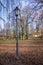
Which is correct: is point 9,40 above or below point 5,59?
above

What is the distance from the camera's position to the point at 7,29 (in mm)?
2674

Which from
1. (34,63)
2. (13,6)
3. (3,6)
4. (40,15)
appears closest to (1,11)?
(3,6)

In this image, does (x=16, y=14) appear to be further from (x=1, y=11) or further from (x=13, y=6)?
(x=1, y=11)

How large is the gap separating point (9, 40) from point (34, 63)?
2.68 feet

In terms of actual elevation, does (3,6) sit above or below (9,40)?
above

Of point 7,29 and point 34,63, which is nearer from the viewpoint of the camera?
point 34,63

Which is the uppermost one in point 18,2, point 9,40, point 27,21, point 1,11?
point 18,2

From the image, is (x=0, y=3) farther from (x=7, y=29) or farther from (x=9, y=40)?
(x=9, y=40)

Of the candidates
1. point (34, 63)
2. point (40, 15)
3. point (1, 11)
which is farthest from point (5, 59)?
point (40, 15)

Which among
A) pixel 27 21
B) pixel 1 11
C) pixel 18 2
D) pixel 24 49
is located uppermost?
pixel 18 2

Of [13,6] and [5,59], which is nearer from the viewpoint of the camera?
[5,59]

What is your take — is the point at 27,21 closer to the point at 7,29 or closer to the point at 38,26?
the point at 38,26

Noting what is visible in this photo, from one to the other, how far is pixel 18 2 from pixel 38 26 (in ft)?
2.63

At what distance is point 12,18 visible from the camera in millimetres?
2676
